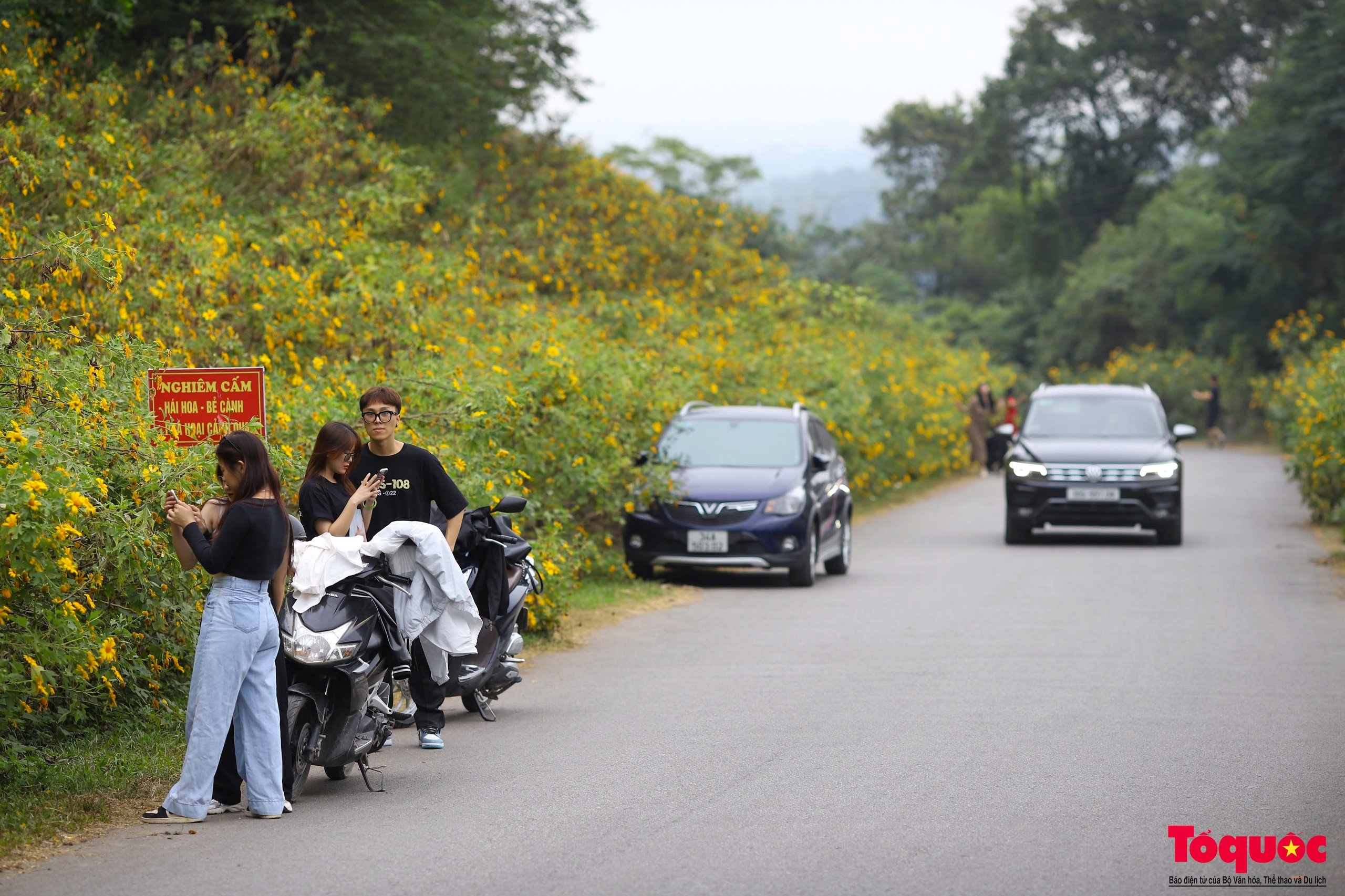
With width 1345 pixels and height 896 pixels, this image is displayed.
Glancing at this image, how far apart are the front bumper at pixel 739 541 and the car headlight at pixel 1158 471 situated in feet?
18.1

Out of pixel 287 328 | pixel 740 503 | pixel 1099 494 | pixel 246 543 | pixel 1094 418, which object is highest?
pixel 287 328

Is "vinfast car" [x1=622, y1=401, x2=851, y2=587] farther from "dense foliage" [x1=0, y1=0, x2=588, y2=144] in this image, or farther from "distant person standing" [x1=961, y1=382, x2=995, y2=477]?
"distant person standing" [x1=961, y1=382, x2=995, y2=477]

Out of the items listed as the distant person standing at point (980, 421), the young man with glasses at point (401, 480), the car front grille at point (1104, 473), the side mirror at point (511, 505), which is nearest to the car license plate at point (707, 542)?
the car front grille at point (1104, 473)

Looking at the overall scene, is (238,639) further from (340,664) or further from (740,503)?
(740,503)

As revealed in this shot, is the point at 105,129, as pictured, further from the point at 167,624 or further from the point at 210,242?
the point at 167,624

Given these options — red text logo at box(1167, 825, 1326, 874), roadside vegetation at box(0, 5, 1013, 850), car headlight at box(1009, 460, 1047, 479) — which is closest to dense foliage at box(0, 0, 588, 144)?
roadside vegetation at box(0, 5, 1013, 850)

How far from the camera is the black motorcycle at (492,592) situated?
8680mm

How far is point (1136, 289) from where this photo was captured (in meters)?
60.3

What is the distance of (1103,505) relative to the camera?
1925 cm

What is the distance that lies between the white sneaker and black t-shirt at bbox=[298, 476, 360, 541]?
1277 mm

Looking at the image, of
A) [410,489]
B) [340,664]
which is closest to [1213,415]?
[410,489]

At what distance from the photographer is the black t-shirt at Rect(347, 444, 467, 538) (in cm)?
819

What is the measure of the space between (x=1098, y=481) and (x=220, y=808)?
1400 cm

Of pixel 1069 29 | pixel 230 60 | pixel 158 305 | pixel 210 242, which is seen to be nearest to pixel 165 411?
pixel 158 305
